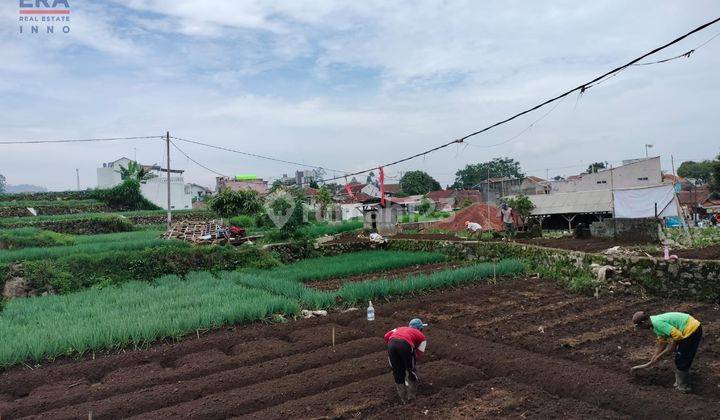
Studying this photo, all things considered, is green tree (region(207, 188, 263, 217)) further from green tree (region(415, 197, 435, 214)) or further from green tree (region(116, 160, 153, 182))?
green tree (region(415, 197, 435, 214))

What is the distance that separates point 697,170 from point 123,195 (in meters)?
60.0

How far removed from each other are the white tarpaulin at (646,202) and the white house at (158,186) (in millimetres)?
32689

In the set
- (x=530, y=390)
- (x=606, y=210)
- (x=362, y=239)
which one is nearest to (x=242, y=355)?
(x=530, y=390)

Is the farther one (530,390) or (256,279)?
(256,279)

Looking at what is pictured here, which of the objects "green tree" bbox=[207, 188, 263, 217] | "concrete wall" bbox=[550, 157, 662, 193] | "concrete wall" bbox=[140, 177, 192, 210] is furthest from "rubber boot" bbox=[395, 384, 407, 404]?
"concrete wall" bbox=[140, 177, 192, 210]

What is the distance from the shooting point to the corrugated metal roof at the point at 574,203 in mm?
25219

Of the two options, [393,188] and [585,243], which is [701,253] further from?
[393,188]

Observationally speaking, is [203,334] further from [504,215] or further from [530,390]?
[504,215]

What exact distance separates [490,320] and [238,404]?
5.39 m

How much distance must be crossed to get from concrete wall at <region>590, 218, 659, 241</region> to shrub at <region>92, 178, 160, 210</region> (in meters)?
34.4

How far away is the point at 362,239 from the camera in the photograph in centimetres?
2389

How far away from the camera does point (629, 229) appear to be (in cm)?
1564

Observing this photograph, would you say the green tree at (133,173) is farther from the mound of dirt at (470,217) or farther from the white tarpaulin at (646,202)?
the white tarpaulin at (646,202)

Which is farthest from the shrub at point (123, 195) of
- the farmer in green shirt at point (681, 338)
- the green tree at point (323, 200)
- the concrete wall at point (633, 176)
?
the farmer in green shirt at point (681, 338)
